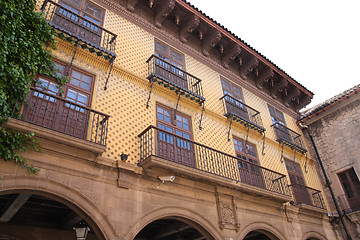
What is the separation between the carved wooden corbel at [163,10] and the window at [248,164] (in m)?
5.67

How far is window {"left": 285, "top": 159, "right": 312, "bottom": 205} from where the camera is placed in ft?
40.7

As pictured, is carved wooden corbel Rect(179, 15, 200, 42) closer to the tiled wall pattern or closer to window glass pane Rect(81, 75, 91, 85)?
the tiled wall pattern

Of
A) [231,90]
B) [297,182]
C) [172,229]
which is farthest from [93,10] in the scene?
[297,182]

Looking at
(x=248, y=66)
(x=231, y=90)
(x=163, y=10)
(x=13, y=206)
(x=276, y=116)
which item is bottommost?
(x=13, y=206)

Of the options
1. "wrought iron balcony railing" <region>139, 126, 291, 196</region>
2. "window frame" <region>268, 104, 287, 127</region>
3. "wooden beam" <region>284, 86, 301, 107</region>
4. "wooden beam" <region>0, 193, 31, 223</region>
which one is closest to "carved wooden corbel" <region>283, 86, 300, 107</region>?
"wooden beam" <region>284, 86, 301, 107</region>

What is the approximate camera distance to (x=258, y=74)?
49.9ft

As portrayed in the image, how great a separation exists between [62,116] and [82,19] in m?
3.63

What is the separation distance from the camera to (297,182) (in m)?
13.5

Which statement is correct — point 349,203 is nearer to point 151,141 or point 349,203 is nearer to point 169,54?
point 169,54

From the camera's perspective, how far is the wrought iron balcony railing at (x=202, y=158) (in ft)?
27.5

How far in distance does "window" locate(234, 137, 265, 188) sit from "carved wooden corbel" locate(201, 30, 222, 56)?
4.31 m

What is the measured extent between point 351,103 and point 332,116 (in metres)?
1.11

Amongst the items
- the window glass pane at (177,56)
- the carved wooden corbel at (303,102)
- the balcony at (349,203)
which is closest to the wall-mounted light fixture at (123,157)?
the window glass pane at (177,56)

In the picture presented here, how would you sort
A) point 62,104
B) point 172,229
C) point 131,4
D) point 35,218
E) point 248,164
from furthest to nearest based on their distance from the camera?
point 131,4
point 248,164
point 172,229
point 35,218
point 62,104
